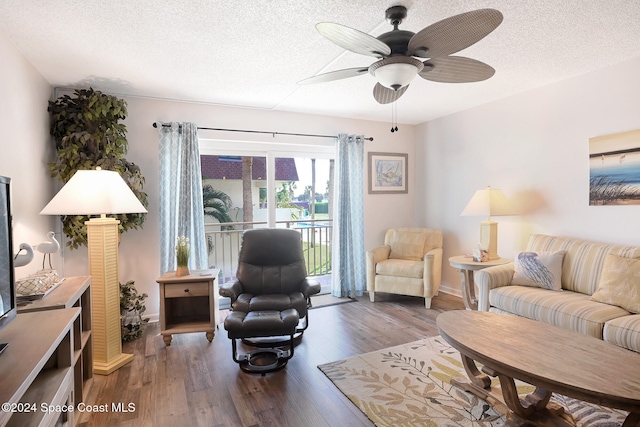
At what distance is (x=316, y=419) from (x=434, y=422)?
0.67 m

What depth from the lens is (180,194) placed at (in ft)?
11.6

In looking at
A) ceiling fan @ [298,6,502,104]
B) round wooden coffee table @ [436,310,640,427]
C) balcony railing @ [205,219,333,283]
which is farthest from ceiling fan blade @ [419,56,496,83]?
balcony railing @ [205,219,333,283]

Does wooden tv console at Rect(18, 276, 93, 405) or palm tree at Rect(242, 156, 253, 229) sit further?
palm tree at Rect(242, 156, 253, 229)

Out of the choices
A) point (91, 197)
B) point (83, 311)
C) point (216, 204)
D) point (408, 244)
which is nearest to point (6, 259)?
point (91, 197)

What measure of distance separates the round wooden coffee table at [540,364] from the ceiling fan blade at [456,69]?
4.77 feet

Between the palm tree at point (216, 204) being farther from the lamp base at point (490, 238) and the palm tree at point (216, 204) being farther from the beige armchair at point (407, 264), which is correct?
the lamp base at point (490, 238)

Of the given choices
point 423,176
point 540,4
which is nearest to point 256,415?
point 540,4

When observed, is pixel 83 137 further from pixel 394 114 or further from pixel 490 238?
pixel 490 238

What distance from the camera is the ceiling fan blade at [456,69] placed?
1789 millimetres

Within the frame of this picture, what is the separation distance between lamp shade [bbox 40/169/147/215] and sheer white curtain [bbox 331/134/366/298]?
2.55 m

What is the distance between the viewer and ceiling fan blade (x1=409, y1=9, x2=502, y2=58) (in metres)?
1.36

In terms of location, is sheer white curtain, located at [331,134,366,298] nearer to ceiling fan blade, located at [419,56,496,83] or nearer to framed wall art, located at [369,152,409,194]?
framed wall art, located at [369,152,409,194]

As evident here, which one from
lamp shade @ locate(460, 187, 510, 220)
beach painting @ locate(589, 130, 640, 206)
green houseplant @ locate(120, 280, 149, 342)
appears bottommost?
green houseplant @ locate(120, 280, 149, 342)

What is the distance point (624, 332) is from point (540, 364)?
38.0 inches
